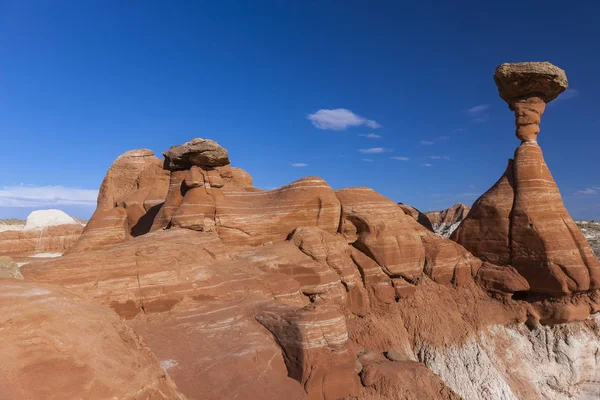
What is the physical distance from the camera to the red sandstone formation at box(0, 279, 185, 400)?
429 centimetres

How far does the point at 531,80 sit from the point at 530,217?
6651mm

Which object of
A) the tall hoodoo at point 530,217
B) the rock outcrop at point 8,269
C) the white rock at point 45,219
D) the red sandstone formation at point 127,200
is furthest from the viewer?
the white rock at point 45,219

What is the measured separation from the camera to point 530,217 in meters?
16.3

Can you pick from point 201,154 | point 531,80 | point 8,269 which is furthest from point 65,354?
point 531,80

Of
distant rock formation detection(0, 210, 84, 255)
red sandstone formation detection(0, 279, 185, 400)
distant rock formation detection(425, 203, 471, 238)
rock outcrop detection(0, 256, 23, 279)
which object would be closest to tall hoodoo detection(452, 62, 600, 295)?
red sandstone formation detection(0, 279, 185, 400)

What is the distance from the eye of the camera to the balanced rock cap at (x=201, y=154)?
16.7m

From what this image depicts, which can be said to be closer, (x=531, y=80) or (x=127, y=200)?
(x=531, y=80)

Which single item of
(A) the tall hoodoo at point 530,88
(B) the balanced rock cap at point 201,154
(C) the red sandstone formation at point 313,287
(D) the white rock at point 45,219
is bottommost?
(C) the red sandstone formation at point 313,287

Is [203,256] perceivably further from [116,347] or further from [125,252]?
[116,347]

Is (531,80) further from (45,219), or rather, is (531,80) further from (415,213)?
(45,219)

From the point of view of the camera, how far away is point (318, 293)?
1289 centimetres

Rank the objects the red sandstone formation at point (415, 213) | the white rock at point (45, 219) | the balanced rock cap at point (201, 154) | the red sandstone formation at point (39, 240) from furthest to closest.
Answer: the white rock at point (45, 219) → the red sandstone formation at point (39, 240) → the red sandstone formation at point (415, 213) → the balanced rock cap at point (201, 154)

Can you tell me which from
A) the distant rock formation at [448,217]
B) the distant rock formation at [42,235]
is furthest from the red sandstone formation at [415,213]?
the distant rock formation at [42,235]

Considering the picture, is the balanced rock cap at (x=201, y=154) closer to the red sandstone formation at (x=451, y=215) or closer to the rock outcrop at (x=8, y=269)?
the rock outcrop at (x=8, y=269)
